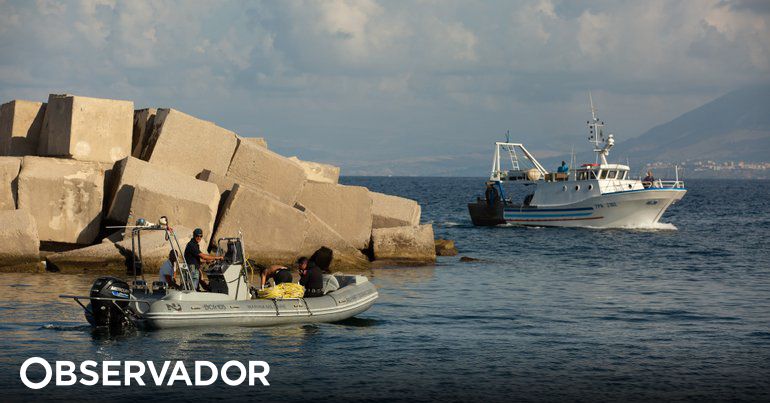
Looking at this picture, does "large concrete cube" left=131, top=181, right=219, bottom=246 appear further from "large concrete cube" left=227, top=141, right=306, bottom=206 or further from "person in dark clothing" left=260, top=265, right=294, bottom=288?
"person in dark clothing" left=260, top=265, right=294, bottom=288

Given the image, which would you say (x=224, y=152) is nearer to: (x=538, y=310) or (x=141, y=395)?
(x=538, y=310)

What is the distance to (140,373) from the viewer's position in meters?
14.2

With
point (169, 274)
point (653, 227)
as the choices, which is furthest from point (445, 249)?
point (653, 227)

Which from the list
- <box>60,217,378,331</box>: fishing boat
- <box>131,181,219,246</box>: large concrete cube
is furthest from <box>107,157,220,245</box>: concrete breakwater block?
<box>60,217,378,331</box>: fishing boat

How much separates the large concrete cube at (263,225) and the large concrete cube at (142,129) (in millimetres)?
→ 4292

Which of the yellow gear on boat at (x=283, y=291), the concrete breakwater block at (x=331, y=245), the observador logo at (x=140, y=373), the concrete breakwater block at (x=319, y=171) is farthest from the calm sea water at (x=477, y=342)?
the concrete breakwater block at (x=319, y=171)

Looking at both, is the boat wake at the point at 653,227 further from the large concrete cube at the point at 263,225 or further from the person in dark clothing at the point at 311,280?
the person in dark clothing at the point at 311,280

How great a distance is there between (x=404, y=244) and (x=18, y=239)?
36.3 ft

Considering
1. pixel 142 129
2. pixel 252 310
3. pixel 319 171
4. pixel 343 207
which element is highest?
pixel 142 129

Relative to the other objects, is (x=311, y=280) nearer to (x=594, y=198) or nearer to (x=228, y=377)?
(x=228, y=377)

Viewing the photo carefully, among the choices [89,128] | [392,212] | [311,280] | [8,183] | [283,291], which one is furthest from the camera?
[392,212]

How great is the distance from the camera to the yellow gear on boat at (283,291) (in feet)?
60.0

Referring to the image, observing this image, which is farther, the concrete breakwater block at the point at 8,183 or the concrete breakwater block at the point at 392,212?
the concrete breakwater block at the point at 392,212

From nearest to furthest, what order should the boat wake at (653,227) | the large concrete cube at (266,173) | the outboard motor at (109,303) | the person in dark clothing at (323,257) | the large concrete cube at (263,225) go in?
1. the outboard motor at (109,303)
2. the large concrete cube at (263,225)
3. the person in dark clothing at (323,257)
4. the large concrete cube at (266,173)
5. the boat wake at (653,227)
